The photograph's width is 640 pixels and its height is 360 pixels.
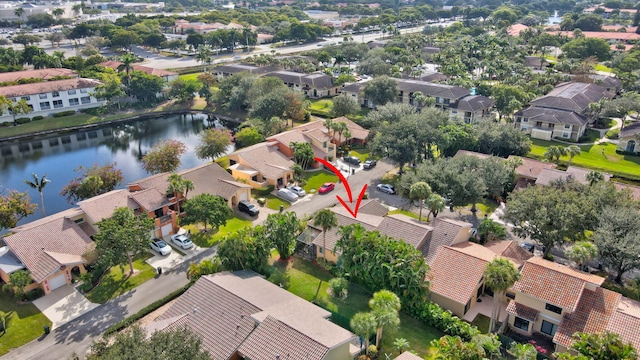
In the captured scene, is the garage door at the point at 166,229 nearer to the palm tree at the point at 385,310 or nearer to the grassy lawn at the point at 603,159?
the palm tree at the point at 385,310

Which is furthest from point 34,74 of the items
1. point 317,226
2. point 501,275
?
point 501,275

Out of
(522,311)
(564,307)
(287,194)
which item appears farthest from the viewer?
(287,194)

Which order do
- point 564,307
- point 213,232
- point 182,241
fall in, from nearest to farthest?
point 564,307
point 182,241
point 213,232

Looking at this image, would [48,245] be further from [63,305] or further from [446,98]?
[446,98]

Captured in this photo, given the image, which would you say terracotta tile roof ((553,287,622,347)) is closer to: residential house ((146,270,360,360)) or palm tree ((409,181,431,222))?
residential house ((146,270,360,360))

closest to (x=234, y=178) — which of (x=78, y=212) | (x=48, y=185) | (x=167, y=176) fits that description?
(x=167, y=176)

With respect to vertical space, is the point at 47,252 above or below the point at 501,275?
below

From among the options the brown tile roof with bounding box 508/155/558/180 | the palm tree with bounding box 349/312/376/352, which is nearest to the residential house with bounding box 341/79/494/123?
the brown tile roof with bounding box 508/155/558/180
